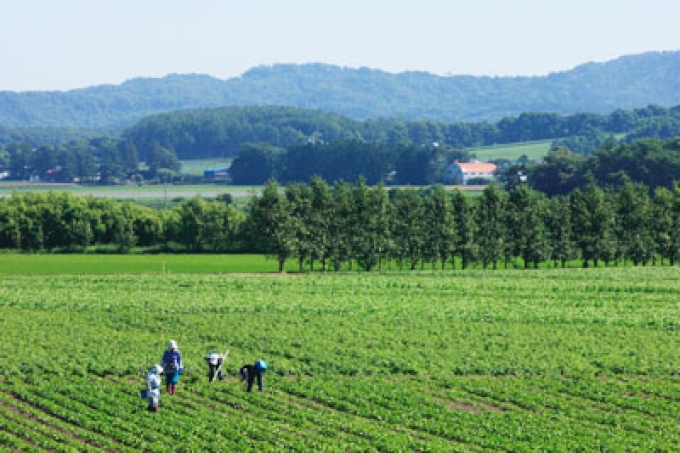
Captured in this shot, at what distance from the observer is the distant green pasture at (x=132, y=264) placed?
95.4 m

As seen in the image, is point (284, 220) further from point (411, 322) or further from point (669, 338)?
point (669, 338)

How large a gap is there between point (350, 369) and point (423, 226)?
62.8 m

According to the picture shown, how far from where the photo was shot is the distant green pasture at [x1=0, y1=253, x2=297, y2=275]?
313 ft

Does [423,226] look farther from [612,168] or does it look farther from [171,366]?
[612,168]

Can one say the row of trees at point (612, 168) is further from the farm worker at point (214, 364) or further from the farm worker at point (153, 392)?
the farm worker at point (153, 392)

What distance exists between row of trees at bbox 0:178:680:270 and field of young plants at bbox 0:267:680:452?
94.2 feet

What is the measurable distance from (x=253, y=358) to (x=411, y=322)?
1385cm

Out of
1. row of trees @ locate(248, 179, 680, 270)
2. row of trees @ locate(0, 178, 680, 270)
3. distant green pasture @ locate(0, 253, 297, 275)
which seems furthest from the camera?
row of trees @ locate(0, 178, 680, 270)

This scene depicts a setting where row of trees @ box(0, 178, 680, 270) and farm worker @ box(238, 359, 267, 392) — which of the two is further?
row of trees @ box(0, 178, 680, 270)

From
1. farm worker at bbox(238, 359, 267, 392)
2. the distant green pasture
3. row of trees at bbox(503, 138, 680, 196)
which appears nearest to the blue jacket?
farm worker at bbox(238, 359, 267, 392)

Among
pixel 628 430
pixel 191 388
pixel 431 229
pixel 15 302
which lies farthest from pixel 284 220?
pixel 628 430

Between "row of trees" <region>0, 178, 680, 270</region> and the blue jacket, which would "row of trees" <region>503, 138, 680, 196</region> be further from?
the blue jacket

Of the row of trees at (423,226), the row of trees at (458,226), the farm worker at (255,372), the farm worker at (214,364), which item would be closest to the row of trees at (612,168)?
the row of trees at (423,226)

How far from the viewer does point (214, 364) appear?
39375 millimetres
